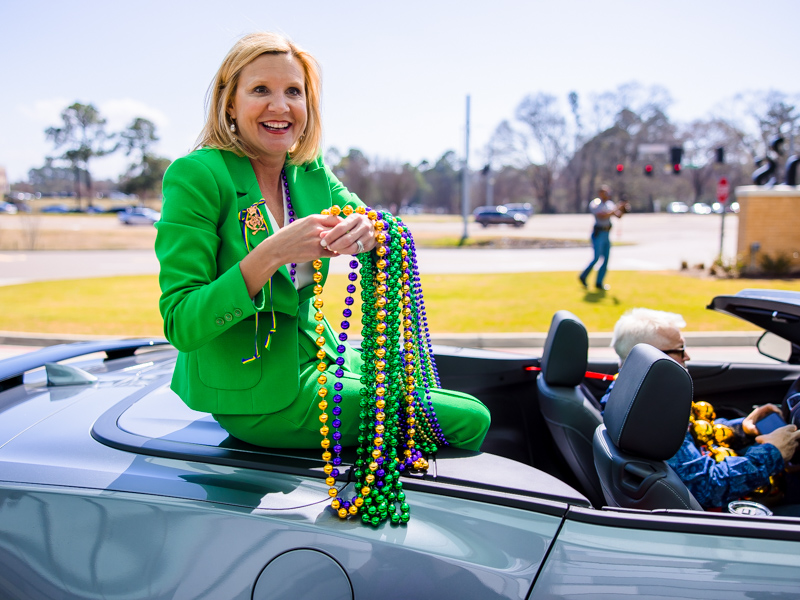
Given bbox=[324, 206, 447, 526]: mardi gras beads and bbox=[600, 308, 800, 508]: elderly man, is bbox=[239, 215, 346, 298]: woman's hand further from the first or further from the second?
bbox=[600, 308, 800, 508]: elderly man

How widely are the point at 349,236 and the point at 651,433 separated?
3.54 ft

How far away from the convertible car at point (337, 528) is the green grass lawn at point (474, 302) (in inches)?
233

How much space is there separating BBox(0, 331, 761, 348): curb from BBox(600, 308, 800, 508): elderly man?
172 inches

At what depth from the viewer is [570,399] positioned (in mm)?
2412

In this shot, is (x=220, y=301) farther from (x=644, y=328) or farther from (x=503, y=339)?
(x=503, y=339)

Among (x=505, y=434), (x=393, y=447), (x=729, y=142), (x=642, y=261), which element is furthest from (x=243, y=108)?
(x=729, y=142)

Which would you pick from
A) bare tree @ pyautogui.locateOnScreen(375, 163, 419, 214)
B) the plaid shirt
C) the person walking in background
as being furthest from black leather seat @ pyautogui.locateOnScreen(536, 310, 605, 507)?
bare tree @ pyautogui.locateOnScreen(375, 163, 419, 214)

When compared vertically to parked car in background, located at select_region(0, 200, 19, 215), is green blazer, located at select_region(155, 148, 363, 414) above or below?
below

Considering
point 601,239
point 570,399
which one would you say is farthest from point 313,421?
point 601,239

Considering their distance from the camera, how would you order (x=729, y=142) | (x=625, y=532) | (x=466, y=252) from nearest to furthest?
(x=625, y=532)
(x=466, y=252)
(x=729, y=142)

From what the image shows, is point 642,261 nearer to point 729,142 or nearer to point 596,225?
point 596,225

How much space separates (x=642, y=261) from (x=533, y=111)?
51.2 metres

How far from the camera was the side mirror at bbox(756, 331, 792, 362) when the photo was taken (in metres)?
2.88

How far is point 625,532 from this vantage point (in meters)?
1.38
